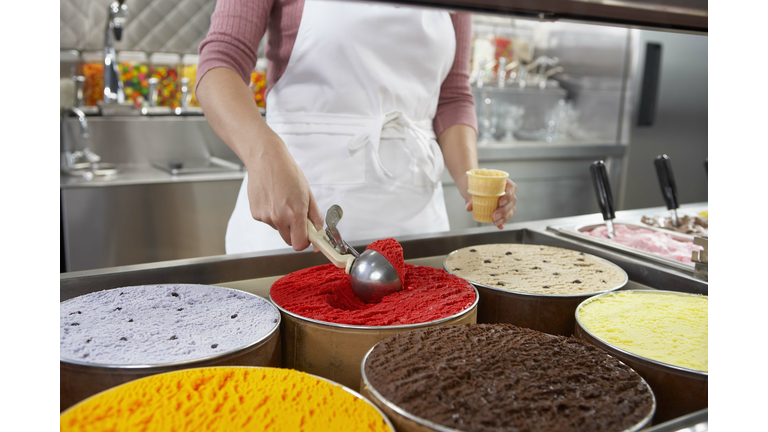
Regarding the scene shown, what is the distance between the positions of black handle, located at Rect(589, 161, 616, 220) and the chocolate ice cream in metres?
0.82

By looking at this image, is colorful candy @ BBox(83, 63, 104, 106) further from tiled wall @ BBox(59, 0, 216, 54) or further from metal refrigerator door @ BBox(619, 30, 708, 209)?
metal refrigerator door @ BBox(619, 30, 708, 209)

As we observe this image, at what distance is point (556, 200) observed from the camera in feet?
12.7

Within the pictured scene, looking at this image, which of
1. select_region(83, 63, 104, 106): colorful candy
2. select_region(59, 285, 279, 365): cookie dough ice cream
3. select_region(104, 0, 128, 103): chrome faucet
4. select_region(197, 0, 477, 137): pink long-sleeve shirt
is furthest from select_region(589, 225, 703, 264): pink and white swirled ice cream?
select_region(83, 63, 104, 106): colorful candy

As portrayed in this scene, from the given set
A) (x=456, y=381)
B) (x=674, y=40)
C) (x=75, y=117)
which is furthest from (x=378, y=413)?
(x=674, y=40)

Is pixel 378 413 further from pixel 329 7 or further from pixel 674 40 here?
pixel 674 40

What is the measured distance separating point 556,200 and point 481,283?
2.96 metres

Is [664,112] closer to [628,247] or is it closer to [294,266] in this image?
[628,247]

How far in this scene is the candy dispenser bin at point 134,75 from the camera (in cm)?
311

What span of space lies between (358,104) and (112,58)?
197cm

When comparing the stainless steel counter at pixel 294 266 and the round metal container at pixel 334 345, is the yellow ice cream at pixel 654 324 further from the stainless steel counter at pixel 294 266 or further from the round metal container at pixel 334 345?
the round metal container at pixel 334 345

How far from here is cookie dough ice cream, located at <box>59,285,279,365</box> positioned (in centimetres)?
74

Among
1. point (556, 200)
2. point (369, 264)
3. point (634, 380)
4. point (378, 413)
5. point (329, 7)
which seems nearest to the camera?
point (378, 413)

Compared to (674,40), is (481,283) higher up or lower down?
lower down

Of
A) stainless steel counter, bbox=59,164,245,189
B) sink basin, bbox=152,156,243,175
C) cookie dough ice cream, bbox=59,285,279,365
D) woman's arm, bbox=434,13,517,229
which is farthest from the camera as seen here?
sink basin, bbox=152,156,243,175
